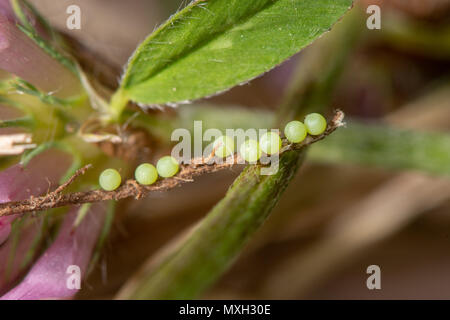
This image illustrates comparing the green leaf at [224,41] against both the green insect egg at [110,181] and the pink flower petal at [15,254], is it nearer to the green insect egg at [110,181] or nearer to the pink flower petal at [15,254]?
the green insect egg at [110,181]

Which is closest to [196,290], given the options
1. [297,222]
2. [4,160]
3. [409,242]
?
[4,160]

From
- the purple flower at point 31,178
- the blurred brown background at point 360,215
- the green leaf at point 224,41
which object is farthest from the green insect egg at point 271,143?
the blurred brown background at point 360,215

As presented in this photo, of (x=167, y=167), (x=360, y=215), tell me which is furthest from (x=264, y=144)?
(x=360, y=215)

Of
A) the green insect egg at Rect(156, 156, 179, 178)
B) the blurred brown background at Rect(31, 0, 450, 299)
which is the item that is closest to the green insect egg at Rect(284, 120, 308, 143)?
the green insect egg at Rect(156, 156, 179, 178)

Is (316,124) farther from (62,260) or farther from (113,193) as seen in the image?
(62,260)
